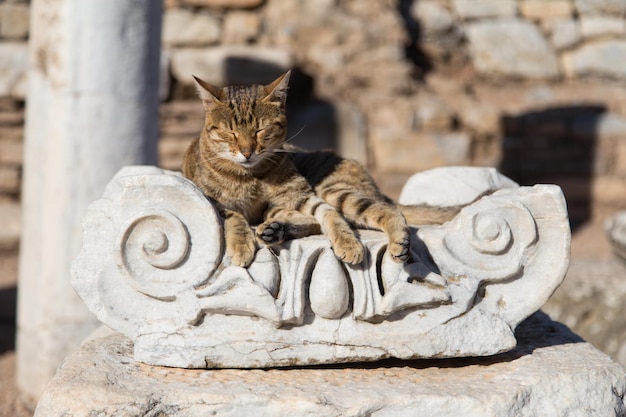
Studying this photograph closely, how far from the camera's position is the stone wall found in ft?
24.7

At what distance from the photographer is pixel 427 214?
3801mm

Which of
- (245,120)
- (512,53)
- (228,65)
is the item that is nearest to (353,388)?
(245,120)

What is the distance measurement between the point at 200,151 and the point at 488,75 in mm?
5823

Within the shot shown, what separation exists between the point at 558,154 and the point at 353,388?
19.1 ft

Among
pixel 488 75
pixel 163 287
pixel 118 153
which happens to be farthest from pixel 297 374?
pixel 488 75

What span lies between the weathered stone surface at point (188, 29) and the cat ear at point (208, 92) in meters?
4.46

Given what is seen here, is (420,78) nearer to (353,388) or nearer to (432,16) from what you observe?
(432,16)

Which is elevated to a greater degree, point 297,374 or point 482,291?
point 482,291

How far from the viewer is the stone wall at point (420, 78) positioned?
7.53 metres

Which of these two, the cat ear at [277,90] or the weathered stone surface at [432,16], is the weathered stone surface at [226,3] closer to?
the weathered stone surface at [432,16]

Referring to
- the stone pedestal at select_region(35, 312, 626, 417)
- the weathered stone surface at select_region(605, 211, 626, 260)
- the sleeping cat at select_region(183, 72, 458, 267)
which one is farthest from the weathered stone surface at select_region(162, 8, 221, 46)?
the stone pedestal at select_region(35, 312, 626, 417)

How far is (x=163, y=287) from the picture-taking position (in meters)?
3.19

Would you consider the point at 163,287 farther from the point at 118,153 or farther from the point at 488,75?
the point at 488,75

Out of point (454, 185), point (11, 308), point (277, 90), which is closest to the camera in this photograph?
point (277, 90)
